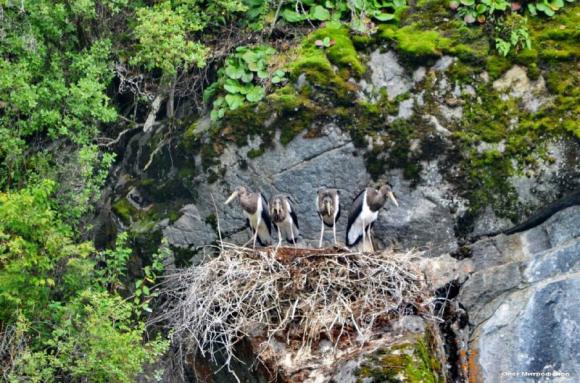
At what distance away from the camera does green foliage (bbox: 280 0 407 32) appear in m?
15.1

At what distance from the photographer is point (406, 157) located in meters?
14.2

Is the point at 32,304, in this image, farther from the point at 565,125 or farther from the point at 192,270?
the point at 565,125

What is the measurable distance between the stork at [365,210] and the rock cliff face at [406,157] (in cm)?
20

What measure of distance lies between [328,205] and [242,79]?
2135 millimetres

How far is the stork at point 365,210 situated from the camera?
13.9 meters

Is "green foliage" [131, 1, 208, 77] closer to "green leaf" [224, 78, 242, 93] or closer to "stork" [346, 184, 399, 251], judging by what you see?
"green leaf" [224, 78, 242, 93]

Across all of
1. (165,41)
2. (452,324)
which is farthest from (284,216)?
(165,41)

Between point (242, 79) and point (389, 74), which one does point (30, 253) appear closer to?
point (242, 79)

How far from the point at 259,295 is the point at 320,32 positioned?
3824mm

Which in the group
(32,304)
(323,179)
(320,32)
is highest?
(320,32)

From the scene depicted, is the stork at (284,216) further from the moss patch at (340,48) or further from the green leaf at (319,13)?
the green leaf at (319,13)

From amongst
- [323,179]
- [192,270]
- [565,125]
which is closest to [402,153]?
[323,179]

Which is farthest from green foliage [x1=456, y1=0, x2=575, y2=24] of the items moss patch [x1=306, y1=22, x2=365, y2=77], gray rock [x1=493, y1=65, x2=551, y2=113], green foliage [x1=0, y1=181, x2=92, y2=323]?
green foliage [x1=0, y1=181, x2=92, y2=323]

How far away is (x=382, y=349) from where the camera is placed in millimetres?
11875
